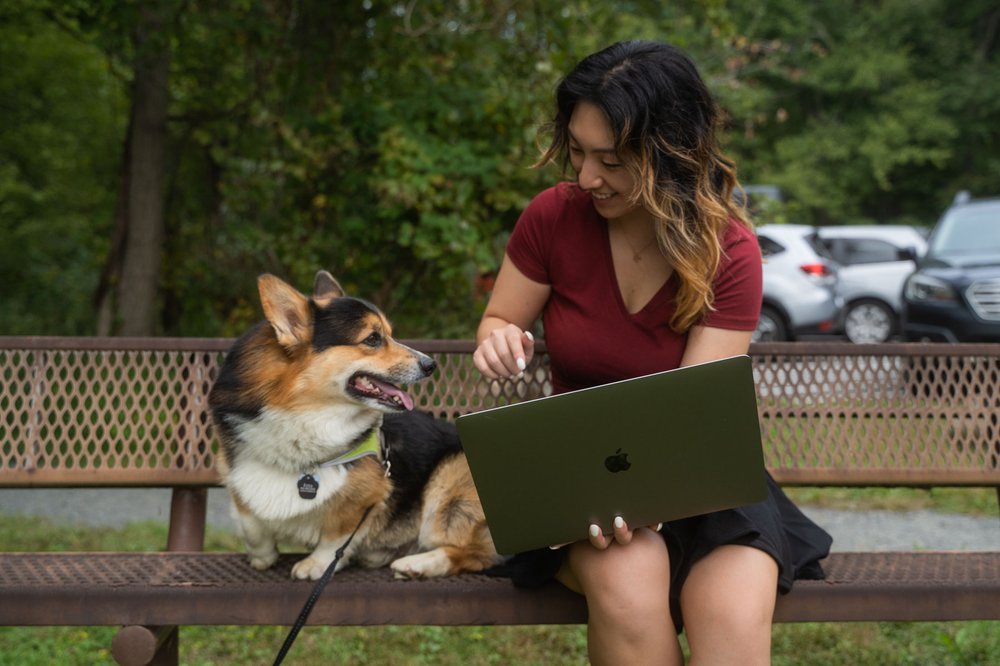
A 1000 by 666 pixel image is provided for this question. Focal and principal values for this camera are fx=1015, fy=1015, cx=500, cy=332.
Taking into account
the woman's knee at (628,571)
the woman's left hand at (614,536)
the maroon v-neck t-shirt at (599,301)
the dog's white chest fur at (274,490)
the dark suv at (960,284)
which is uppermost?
the maroon v-neck t-shirt at (599,301)

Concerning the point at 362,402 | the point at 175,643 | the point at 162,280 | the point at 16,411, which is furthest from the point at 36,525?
the point at 162,280

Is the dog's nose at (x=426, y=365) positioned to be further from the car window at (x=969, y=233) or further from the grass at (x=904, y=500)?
the car window at (x=969, y=233)

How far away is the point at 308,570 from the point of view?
262cm

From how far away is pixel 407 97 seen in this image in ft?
18.9

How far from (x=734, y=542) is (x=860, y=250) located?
1400 cm

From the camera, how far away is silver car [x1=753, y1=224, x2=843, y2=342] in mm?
13133

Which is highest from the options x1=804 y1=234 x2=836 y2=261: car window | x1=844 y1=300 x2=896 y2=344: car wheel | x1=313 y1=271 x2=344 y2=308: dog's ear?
x1=313 y1=271 x2=344 y2=308: dog's ear

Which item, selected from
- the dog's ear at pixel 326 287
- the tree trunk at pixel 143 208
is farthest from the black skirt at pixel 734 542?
the tree trunk at pixel 143 208

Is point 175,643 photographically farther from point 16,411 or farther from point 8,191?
point 8,191

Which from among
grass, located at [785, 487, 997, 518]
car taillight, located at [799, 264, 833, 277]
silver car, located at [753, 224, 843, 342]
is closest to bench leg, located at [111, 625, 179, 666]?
grass, located at [785, 487, 997, 518]

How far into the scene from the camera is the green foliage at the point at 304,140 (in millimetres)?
5512

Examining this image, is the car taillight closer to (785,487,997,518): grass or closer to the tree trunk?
(785,487,997,518): grass

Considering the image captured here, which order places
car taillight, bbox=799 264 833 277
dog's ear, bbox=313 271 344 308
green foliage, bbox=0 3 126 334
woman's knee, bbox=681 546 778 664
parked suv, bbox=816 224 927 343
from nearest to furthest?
woman's knee, bbox=681 546 778 664, dog's ear, bbox=313 271 344 308, green foliage, bbox=0 3 126 334, car taillight, bbox=799 264 833 277, parked suv, bbox=816 224 927 343

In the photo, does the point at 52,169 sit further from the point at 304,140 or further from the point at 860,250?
the point at 860,250
